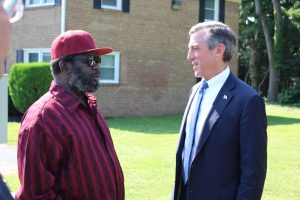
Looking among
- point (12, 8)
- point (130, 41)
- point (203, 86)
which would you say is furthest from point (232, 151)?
point (130, 41)

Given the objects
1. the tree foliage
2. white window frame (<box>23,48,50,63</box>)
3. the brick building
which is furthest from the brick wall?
the tree foliage

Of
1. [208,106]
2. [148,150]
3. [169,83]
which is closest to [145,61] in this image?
[169,83]

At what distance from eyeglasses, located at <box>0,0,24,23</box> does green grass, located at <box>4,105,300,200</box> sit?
5.93 metres

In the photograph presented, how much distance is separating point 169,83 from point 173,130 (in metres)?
6.77

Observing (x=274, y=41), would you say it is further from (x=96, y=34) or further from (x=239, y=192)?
(x=239, y=192)

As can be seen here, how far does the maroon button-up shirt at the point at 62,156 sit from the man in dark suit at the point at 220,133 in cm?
71

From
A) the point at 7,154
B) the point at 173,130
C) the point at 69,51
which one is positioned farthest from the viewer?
the point at 173,130

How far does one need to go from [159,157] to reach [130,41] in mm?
10862

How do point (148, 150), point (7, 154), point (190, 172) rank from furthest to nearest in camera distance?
point (148, 150)
point (7, 154)
point (190, 172)

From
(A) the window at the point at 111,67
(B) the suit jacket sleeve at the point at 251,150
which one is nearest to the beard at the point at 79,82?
(B) the suit jacket sleeve at the point at 251,150

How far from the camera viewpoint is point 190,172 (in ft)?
12.6

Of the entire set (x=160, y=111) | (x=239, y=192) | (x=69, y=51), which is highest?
(x=69, y=51)

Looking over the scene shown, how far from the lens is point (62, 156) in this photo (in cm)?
330

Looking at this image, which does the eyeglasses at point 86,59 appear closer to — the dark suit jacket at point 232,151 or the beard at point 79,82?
the beard at point 79,82
